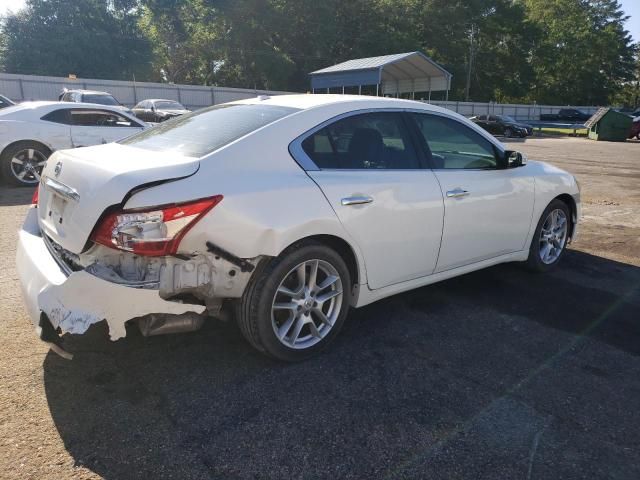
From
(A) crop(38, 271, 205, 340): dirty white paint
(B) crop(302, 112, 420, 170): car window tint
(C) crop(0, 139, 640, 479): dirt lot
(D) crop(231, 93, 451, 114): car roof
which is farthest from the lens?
(D) crop(231, 93, 451, 114): car roof

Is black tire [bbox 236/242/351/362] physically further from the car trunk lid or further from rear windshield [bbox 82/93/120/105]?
rear windshield [bbox 82/93/120/105]

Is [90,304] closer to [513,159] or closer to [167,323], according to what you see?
[167,323]

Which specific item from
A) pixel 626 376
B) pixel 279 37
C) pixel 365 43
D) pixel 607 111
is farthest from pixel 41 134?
pixel 365 43

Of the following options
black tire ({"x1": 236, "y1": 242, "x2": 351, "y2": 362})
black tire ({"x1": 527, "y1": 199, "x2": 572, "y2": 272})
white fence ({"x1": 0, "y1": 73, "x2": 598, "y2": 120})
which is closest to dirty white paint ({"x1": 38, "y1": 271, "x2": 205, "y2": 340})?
black tire ({"x1": 236, "y1": 242, "x2": 351, "y2": 362})

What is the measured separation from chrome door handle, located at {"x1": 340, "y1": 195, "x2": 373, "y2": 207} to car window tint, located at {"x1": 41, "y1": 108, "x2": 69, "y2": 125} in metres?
7.82

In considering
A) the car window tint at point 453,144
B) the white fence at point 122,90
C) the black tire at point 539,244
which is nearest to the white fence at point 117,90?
the white fence at point 122,90

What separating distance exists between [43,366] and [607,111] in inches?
1341

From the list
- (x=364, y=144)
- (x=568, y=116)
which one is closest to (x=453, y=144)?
(x=364, y=144)

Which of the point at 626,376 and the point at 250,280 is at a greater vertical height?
the point at 250,280

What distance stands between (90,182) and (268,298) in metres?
1.14

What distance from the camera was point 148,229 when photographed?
2525mm

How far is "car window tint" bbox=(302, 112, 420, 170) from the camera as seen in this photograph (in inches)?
126

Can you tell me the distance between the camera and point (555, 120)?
53.0 metres

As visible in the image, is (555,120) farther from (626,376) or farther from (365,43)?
(626,376)
